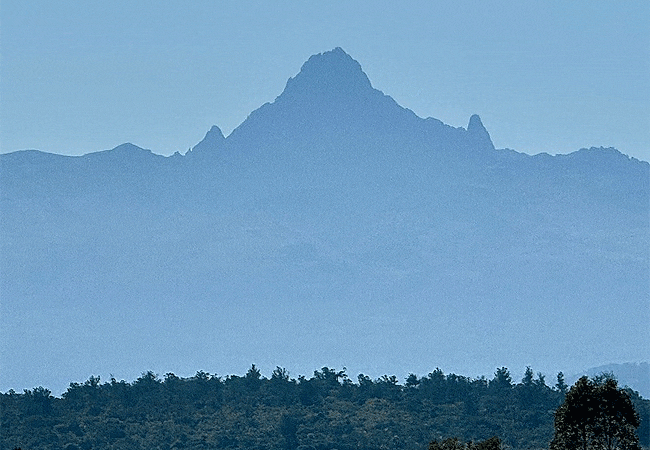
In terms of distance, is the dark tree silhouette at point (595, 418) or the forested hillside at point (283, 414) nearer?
the dark tree silhouette at point (595, 418)

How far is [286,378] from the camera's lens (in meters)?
158

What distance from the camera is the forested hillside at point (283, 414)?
133500mm

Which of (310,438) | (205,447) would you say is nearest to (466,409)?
(310,438)

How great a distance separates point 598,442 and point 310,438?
82.2m

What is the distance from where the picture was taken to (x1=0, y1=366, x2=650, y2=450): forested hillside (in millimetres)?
133500

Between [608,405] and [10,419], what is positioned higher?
[10,419]

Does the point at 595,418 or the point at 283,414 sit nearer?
the point at 595,418

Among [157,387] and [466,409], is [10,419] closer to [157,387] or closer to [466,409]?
[157,387]

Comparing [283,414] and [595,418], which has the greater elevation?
[283,414]

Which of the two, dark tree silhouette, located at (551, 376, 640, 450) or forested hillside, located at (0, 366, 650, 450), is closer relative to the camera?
dark tree silhouette, located at (551, 376, 640, 450)

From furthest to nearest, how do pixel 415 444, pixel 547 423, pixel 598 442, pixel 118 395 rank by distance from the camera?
pixel 118 395, pixel 547 423, pixel 415 444, pixel 598 442

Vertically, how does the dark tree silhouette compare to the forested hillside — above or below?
below

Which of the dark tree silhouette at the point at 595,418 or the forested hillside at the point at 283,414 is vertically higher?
the forested hillside at the point at 283,414

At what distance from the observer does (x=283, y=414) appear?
13912cm
